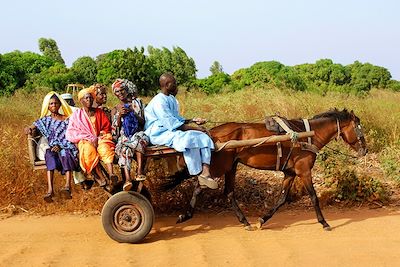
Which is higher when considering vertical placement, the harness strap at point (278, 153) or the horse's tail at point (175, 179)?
the harness strap at point (278, 153)

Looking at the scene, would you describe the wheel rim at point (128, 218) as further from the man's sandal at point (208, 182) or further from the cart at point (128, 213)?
the man's sandal at point (208, 182)

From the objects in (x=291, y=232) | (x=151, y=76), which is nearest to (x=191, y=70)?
(x=151, y=76)

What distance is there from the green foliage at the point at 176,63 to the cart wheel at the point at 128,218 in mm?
22543

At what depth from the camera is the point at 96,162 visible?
19.0 feet

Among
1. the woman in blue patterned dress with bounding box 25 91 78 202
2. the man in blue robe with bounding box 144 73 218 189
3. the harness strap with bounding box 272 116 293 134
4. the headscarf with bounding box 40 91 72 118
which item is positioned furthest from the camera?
the harness strap with bounding box 272 116 293 134

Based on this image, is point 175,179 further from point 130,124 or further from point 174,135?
point 130,124

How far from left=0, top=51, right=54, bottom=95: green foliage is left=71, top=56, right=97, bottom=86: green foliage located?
156 cm

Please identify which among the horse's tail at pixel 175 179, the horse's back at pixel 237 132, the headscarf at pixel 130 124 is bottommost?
the horse's tail at pixel 175 179

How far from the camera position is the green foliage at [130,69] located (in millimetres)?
22312

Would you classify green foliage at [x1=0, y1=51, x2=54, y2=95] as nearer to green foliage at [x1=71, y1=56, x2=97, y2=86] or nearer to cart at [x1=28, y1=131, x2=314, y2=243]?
green foliage at [x1=71, y1=56, x2=97, y2=86]

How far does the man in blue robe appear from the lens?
598 cm

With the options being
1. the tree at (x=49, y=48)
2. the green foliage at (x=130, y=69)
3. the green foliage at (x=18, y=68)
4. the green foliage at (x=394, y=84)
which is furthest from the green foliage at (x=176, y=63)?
the green foliage at (x=394, y=84)

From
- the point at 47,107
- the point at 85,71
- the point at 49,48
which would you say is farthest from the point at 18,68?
the point at 47,107

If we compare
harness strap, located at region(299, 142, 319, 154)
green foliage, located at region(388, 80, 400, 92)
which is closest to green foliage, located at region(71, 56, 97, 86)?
harness strap, located at region(299, 142, 319, 154)
